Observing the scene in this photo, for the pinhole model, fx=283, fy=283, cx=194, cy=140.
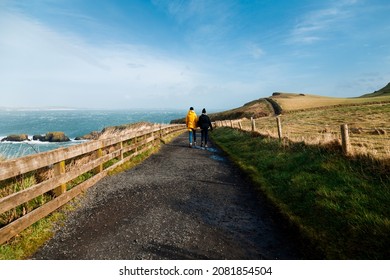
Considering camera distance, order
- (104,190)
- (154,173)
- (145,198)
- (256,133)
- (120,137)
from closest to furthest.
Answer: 1. (145,198)
2. (104,190)
3. (154,173)
4. (120,137)
5. (256,133)

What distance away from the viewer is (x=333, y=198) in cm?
637

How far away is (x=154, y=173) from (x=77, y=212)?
4086mm

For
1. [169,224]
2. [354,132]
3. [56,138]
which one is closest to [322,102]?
[354,132]

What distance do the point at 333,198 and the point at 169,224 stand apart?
3.72 metres

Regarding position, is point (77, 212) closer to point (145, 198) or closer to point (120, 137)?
point (145, 198)

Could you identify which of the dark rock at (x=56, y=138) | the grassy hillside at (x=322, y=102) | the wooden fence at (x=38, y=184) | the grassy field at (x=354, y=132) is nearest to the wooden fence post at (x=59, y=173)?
the wooden fence at (x=38, y=184)

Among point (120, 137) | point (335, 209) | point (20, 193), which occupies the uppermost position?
point (120, 137)

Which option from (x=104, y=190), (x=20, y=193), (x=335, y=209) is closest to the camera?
(x=20, y=193)

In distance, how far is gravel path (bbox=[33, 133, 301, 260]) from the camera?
451cm

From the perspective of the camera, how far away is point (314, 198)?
6637mm

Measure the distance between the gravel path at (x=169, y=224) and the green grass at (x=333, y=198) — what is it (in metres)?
0.60

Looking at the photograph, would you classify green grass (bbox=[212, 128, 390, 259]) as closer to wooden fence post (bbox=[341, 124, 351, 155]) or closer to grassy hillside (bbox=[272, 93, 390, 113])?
wooden fence post (bbox=[341, 124, 351, 155])

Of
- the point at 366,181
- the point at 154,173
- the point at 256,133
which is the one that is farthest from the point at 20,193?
the point at 256,133

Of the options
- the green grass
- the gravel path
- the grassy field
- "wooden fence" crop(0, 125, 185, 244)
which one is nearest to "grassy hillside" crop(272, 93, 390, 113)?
the grassy field
